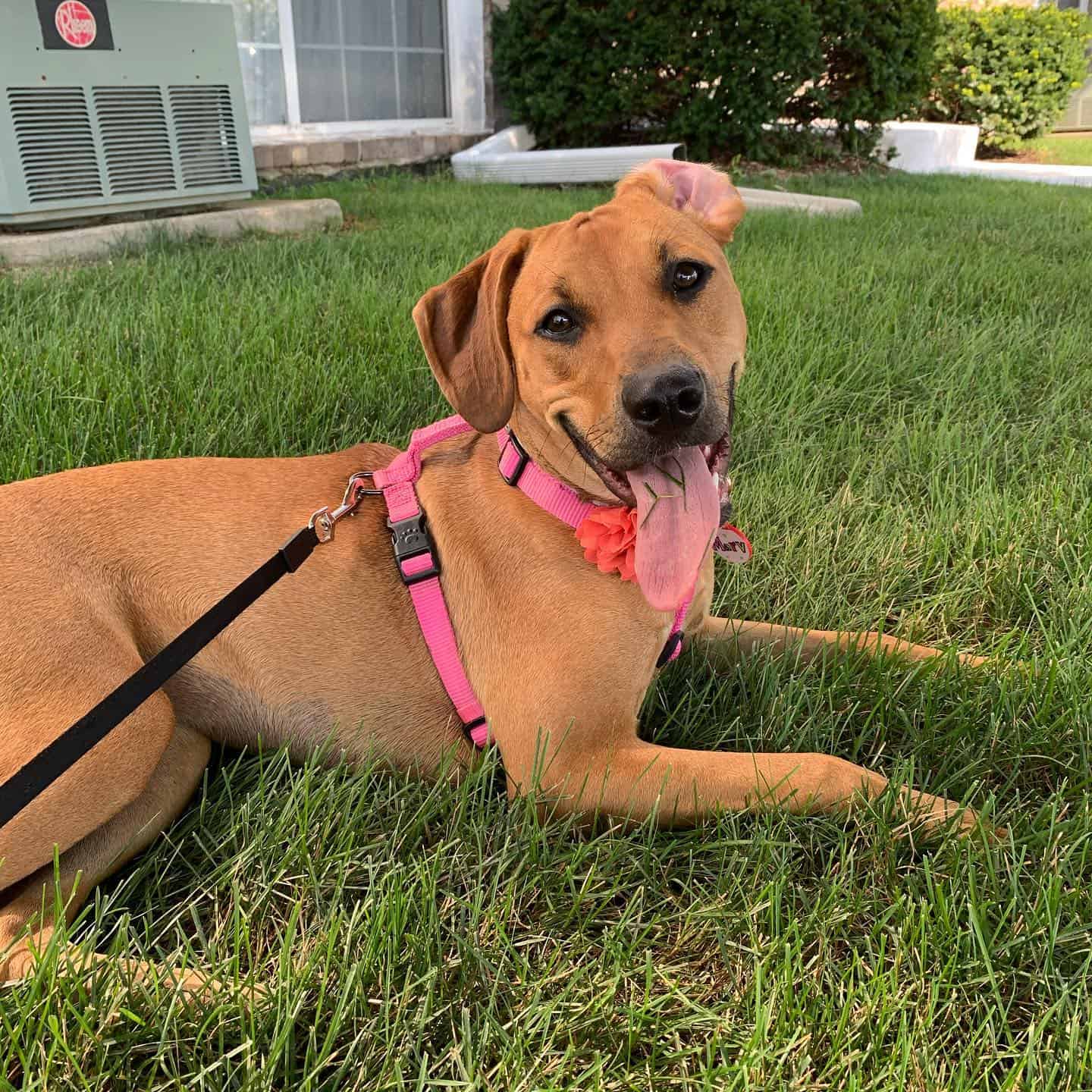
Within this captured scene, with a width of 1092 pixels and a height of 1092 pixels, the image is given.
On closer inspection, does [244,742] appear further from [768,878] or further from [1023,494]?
[1023,494]

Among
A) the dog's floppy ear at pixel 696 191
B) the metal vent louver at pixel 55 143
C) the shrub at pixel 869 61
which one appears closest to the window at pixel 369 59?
the metal vent louver at pixel 55 143

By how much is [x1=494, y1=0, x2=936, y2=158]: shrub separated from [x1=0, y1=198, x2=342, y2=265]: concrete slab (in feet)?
17.8

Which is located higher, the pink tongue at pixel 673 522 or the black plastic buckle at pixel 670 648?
the pink tongue at pixel 673 522

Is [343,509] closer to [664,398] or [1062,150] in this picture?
[664,398]

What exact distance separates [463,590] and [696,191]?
1.33 meters

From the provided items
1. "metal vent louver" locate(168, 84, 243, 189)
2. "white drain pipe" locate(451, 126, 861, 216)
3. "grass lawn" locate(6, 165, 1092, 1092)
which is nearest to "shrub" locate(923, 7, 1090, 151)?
"white drain pipe" locate(451, 126, 861, 216)

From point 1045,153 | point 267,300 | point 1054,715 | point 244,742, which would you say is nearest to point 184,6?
point 267,300

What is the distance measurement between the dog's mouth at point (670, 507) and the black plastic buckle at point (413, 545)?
426 mm

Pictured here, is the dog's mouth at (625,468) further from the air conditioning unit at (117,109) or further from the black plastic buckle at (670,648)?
the air conditioning unit at (117,109)

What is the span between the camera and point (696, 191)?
2.62m

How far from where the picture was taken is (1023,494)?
11.4 feet

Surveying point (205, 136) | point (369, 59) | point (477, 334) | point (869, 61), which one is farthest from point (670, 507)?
point (869, 61)

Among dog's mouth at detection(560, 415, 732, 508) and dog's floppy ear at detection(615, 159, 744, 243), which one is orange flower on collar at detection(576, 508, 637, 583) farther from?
dog's floppy ear at detection(615, 159, 744, 243)

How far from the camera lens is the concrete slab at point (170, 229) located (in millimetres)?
6000
